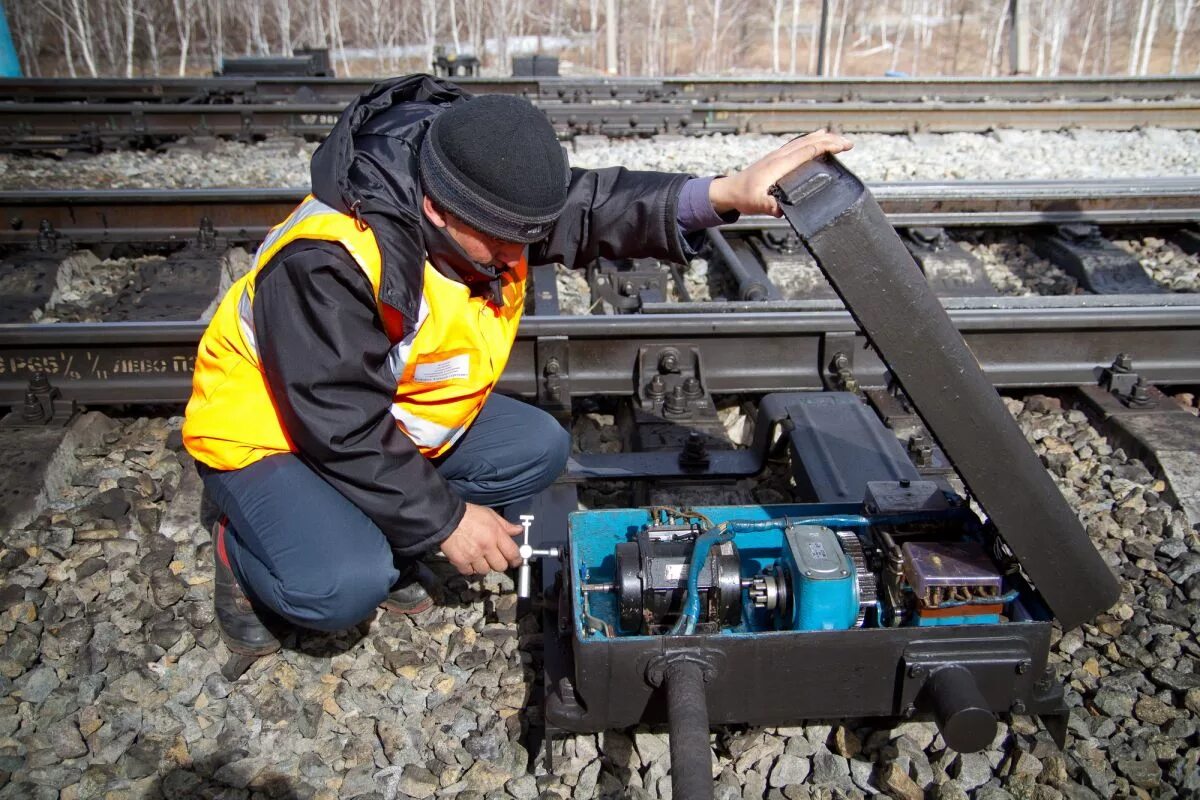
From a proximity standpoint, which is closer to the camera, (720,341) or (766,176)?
(766,176)

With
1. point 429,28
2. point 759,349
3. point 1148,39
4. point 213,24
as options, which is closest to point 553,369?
point 759,349

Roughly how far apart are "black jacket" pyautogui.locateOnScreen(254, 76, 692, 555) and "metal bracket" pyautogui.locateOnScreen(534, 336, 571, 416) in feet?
4.66

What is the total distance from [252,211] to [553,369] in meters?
2.48

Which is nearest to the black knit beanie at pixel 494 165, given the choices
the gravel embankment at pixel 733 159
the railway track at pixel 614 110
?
the gravel embankment at pixel 733 159

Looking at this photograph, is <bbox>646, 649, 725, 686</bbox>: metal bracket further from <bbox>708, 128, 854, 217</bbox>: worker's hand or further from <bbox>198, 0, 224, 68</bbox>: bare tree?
<bbox>198, 0, 224, 68</bbox>: bare tree

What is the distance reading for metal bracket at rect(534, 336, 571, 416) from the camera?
153 inches

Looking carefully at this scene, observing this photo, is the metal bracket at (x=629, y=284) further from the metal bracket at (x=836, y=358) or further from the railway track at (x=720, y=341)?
A: the metal bracket at (x=836, y=358)

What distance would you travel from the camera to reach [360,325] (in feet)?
7.31

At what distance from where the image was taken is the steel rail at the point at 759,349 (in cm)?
385

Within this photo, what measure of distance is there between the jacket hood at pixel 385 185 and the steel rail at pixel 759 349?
1.58 metres

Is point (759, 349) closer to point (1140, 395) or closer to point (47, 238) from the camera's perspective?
point (1140, 395)

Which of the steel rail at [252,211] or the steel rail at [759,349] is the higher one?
the steel rail at [252,211]

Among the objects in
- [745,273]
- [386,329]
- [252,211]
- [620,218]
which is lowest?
[745,273]

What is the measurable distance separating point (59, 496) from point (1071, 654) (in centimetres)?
323
